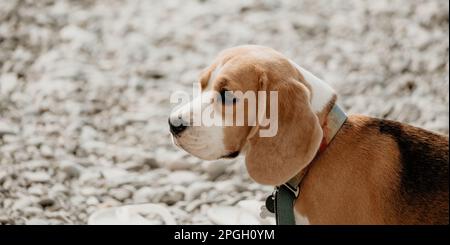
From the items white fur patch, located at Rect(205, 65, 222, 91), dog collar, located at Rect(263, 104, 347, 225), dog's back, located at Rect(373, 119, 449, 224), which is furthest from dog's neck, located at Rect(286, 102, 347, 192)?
white fur patch, located at Rect(205, 65, 222, 91)

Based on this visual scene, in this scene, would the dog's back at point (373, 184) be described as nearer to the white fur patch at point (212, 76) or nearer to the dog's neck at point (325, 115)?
the dog's neck at point (325, 115)

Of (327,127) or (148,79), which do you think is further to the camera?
(148,79)

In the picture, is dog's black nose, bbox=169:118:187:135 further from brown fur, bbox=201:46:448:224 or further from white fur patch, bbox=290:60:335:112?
white fur patch, bbox=290:60:335:112

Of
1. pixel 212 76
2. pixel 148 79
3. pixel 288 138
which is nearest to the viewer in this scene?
pixel 288 138

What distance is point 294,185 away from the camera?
3.30 meters

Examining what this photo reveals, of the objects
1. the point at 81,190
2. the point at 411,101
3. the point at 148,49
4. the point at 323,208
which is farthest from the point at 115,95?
the point at 323,208

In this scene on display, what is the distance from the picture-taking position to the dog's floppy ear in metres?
3.18

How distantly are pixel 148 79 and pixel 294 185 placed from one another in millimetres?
2977

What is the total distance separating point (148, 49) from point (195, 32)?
56 cm

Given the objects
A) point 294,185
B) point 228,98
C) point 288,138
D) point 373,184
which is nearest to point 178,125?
point 228,98

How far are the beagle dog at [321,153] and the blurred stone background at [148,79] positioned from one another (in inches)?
49.8

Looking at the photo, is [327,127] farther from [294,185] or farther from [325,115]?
[294,185]

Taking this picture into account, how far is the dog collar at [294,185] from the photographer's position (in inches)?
129

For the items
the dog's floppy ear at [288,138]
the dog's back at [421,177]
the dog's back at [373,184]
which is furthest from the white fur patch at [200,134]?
the dog's back at [421,177]
